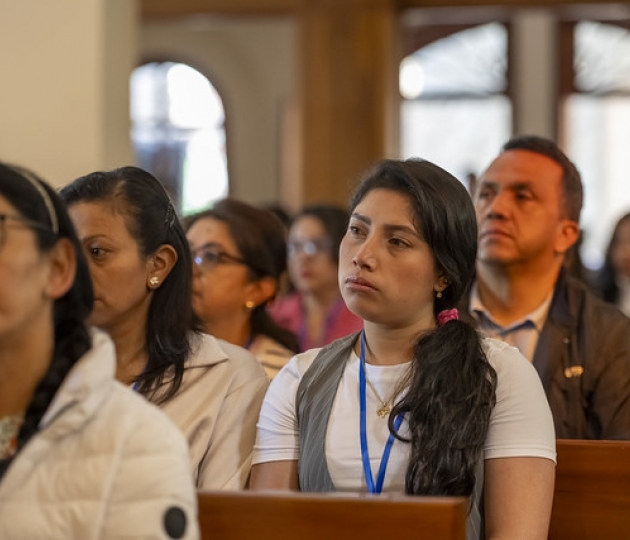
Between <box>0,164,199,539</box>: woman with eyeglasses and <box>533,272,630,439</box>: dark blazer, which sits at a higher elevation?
<box>0,164,199,539</box>: woman with eyeglasses

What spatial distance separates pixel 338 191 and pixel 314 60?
787 millimetres

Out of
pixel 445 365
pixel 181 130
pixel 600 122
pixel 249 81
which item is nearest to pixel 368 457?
pixel 445 365

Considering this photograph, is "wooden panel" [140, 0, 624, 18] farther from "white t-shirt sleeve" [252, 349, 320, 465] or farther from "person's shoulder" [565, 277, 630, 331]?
"white t-shirt sleeve" [252, 349, 320, 465]

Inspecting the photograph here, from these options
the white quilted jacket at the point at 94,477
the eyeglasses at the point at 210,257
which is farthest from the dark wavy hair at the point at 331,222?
the white quilted jacket at the point at 94,477

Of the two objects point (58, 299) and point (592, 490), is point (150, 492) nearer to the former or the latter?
point (58, 299)

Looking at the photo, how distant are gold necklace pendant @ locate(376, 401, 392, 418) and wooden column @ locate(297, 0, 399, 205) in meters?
5.03

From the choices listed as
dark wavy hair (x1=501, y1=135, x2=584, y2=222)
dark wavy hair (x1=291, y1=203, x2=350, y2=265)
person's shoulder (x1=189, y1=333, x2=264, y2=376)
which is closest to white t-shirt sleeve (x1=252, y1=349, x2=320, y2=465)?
person's shoulder (x1=189, y1=333, x2=264, y2=376)

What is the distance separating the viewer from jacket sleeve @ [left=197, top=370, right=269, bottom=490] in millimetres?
2514

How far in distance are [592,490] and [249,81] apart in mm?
9346

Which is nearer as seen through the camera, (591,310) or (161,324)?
(161,324)

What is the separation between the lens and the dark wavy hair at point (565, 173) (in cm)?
341

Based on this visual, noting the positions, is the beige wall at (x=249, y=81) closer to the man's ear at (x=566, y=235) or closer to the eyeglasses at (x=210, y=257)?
the eyeglasses at (x=210, y=257)

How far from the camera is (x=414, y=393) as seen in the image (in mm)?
2326

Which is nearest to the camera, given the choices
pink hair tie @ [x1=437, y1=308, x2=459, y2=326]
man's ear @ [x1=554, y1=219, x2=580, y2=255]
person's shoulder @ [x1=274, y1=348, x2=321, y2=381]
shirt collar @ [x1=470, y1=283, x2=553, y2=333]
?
pink hair tie @ [x1=437, y1=308, x2=459, y2=326]
